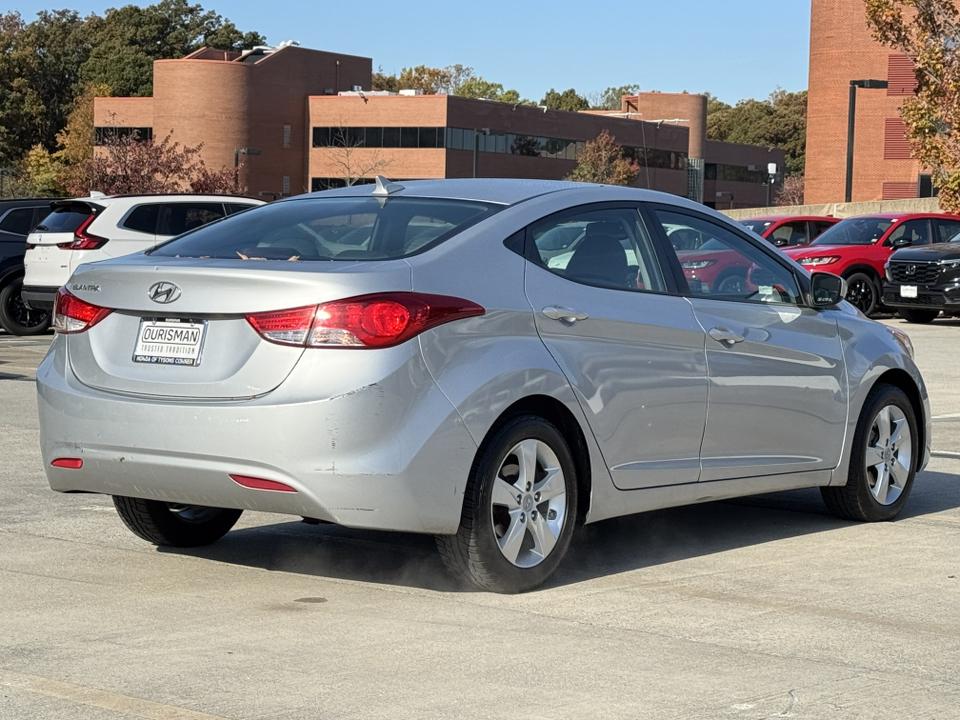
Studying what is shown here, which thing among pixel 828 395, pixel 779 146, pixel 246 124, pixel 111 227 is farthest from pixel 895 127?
pixel 779 146

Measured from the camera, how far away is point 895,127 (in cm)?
7138

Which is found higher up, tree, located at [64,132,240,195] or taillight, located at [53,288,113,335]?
tree, located at [64,132,240,195]

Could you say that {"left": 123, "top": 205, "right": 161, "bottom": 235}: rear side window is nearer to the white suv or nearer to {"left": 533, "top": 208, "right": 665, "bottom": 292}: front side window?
the white suv

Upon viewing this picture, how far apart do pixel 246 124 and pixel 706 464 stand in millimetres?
88498

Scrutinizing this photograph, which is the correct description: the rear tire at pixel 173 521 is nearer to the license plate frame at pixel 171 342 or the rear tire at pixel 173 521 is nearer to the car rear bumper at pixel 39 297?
the license plate frame at pixel 171 342

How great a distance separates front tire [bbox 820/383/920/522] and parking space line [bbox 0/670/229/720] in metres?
4.45

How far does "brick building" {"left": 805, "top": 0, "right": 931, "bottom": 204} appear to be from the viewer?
71.2 m

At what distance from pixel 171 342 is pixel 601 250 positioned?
6.22 feet

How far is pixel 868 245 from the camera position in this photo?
93.6ft

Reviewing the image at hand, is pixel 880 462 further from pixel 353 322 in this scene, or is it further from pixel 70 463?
pixel 70 463

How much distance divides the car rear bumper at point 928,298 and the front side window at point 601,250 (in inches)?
795

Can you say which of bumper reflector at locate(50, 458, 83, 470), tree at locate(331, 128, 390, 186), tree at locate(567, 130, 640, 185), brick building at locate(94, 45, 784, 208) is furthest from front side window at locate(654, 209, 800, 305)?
tree at locate(567, 130, 640, 185)

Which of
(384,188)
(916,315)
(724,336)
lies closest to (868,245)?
(916,315)

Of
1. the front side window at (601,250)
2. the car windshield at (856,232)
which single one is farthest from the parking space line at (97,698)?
the car windshield at (856,232)
